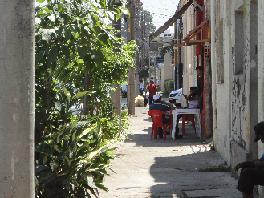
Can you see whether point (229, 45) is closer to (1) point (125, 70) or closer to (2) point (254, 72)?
(2) point (254, 72)

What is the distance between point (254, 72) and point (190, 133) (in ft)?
32.7

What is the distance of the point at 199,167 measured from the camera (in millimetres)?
10930

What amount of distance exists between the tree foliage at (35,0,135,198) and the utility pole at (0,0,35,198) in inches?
90.9

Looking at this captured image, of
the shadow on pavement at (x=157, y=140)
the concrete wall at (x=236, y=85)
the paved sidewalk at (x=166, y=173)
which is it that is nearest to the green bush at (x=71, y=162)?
the paved sidewalk at (x=166, y=173)

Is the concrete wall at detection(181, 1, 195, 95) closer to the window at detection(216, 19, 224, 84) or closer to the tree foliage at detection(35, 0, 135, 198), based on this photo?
the window at detection(216, 19, 224, 84)

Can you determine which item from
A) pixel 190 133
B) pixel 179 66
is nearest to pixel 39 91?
pixel 190 133

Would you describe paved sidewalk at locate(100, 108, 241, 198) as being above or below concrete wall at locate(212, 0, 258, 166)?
below

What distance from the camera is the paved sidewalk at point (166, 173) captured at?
8.32 metres

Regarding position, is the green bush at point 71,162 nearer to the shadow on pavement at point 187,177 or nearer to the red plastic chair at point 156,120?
the shadow on pavement at point 187,177

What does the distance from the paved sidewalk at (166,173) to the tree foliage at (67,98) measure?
4.21ft

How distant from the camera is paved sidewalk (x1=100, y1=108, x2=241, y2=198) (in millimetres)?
8320

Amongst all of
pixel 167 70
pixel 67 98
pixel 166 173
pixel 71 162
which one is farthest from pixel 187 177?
pixel 167 70

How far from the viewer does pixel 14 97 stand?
10.4ft

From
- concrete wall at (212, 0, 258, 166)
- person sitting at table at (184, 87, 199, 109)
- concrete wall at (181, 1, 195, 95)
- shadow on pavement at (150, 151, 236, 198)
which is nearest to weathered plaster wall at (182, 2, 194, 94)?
concrete wall at (181, 1, 195, 95)
